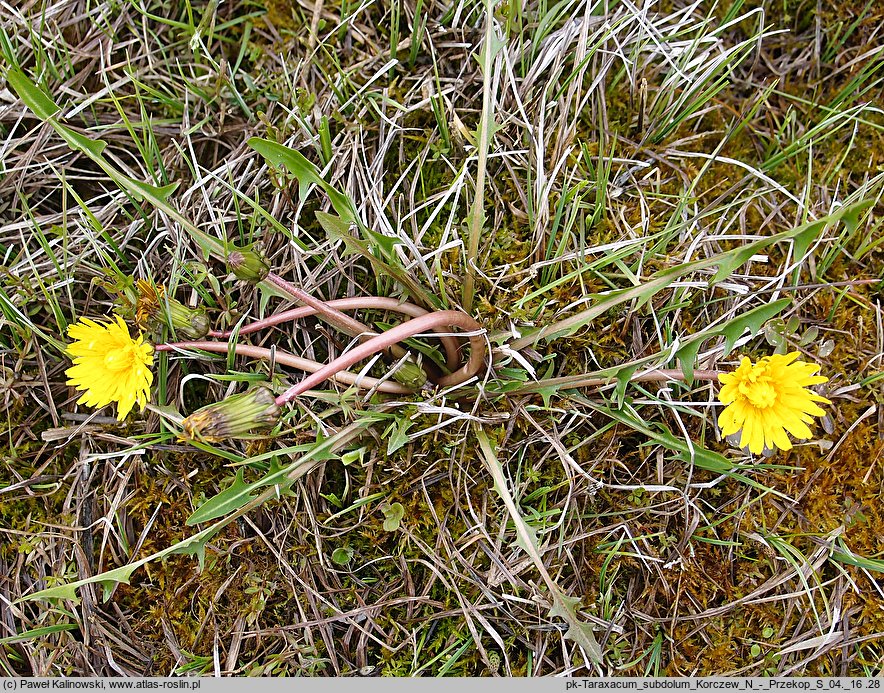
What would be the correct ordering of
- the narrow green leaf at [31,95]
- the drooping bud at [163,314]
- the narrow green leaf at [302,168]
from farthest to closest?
the drooping bud at [163,314], the narrow green leaf at [302,168], the narrow green leaf at [31,95]

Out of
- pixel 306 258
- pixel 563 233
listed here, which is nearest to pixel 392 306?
pixel 306 258

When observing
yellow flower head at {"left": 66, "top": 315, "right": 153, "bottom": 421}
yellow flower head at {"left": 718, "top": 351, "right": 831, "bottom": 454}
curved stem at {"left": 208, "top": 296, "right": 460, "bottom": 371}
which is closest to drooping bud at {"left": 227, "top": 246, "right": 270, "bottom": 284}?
curved stem at {"left": 208, "top": 296, "right": 460, "bottom": 371}

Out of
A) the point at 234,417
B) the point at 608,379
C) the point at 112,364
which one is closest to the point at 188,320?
the point at 112,364

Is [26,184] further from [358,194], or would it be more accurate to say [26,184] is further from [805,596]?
[805,596]

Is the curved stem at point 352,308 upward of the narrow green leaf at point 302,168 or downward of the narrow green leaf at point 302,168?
downward

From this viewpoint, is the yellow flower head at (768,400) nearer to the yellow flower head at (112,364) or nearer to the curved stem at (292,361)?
the curved stem at (292,361)

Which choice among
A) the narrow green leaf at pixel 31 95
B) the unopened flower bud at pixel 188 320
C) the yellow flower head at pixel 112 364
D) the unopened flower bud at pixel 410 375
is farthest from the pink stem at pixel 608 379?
the narrow green leaf at pixel 31 95

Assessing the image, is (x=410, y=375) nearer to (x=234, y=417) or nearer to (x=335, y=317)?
(x=335, y=317)
